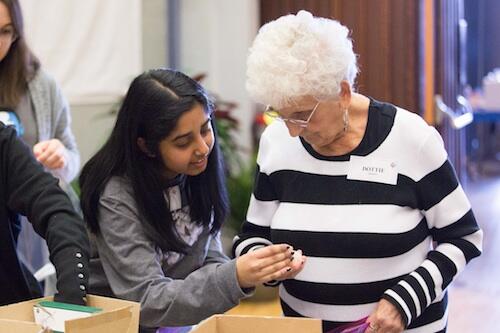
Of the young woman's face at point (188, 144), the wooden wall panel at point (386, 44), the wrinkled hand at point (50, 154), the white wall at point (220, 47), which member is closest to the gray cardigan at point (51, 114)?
the wrinkled hand at point (50, 154)

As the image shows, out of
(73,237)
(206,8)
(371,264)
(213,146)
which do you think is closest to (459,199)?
(371,264)

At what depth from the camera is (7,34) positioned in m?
2.19

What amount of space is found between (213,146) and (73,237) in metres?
0.40

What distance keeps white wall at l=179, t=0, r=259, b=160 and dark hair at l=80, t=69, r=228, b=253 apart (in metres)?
3.21

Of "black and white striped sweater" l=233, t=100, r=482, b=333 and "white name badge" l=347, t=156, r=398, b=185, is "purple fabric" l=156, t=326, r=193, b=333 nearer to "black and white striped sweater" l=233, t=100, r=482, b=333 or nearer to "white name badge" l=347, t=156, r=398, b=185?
"black and white striped sweater" l=233, t=100, r=482, b=333

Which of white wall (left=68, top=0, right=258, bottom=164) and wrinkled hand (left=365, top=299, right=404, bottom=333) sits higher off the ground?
white wall (left=68, top=0, right=258, bottom=164)

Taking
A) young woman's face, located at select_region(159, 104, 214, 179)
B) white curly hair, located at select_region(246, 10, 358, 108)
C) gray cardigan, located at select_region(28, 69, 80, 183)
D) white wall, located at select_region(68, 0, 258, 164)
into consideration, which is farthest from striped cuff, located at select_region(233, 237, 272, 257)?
white wall, located at select_region(68, 0, 258, 164)

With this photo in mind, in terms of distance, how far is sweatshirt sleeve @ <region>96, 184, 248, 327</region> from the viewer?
62.3 inches

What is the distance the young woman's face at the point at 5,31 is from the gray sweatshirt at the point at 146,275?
0.74 metres

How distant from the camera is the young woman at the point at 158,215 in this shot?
1582 millimetres

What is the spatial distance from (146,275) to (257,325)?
0.30m

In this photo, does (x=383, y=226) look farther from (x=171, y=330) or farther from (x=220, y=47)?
(x=220, y=47)

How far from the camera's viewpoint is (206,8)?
5.04 m

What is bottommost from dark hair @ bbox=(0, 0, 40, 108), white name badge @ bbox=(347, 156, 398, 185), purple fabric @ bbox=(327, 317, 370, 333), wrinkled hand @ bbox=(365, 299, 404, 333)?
purple fabric @ bbox=(327, 317, 370, 333)
